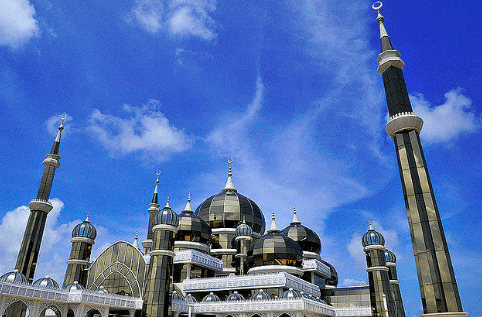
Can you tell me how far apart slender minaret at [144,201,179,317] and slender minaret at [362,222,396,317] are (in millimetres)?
22693

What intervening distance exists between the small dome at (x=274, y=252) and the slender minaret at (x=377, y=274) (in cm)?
810

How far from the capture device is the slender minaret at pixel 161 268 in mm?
32812

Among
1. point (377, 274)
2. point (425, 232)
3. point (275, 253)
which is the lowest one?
point (425, 232)

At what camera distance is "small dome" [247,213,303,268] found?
43344 mm

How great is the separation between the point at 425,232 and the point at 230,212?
1417 inches

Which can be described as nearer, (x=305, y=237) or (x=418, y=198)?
(x=418, y=198)

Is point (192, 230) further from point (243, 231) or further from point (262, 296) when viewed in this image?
point (262, 296)

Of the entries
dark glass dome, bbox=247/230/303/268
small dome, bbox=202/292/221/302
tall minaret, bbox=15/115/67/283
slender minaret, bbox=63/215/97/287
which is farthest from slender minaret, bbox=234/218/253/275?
tall minaret, bbox=15/115/67/283

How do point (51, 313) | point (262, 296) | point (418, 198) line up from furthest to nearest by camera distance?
point (51, 313)
point (262, 296)
point (418, 198)

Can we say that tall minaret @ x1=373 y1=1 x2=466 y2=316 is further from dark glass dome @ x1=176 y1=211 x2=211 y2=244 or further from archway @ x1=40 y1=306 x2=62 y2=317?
dark glass dome @ x1=176 y1=211 x2=211 y2=244

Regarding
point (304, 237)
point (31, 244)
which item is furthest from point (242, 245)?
point (31, 244)

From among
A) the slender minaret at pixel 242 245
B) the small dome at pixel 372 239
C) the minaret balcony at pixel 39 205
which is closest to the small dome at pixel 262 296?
the slender minaret at pixel 242 245

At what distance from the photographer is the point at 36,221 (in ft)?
140

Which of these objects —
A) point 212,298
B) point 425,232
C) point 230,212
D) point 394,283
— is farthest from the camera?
point 230,212
